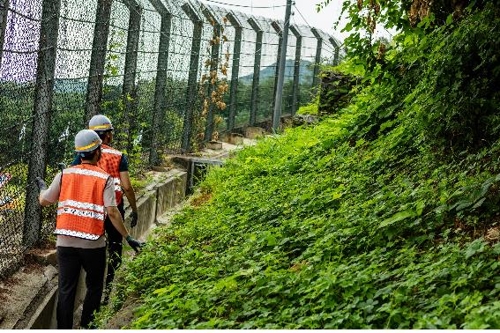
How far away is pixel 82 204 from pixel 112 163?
1446 mm

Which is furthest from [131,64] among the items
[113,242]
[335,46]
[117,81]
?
[335,46]

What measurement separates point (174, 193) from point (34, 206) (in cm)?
620

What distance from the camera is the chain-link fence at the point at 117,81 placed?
8.59 metres

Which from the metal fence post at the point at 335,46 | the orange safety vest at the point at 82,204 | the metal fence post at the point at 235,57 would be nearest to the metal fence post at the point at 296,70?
the metal fence post at the point at 335,46

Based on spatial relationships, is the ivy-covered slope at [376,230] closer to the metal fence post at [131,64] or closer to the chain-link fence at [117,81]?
the chain-link fence at [117,81]

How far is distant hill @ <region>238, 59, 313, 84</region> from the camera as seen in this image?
22.8m

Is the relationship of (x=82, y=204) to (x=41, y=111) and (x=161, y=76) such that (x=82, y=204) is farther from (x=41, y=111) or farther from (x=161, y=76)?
(x=161, y=76)

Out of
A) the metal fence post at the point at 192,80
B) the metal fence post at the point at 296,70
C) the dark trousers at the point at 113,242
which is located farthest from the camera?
the metal fence post at the point at 296,70

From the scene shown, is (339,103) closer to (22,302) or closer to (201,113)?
(201,113)

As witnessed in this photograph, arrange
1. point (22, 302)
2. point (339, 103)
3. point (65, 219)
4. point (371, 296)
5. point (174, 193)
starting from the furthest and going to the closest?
point (339, 103) < point (174, 193) < point (22, 302) < point (65, 219) < point (371, 296)

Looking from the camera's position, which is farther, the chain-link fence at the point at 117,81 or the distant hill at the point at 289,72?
the distant hill at the point at 289,72

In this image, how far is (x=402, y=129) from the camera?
954 centimetres

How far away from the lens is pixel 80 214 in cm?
763

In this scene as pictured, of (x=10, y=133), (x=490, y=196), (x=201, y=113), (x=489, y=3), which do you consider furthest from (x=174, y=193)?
(x=490, y=196)
